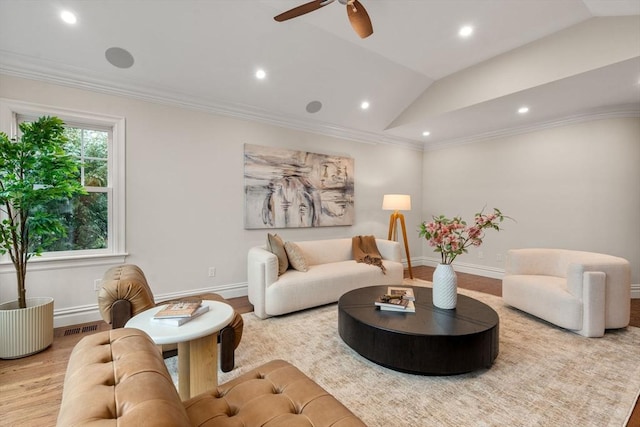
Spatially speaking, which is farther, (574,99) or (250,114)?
(250,114)

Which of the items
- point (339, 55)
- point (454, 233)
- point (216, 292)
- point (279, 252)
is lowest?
point (216, 292)

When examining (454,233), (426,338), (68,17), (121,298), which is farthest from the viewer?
(68,17)

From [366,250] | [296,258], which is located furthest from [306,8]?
[366,250]

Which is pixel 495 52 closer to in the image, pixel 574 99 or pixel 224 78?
pixel 574 99

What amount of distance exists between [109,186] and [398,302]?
333 cm

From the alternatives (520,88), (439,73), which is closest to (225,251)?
(439,73)

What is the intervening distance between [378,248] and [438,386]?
2676 millimetres

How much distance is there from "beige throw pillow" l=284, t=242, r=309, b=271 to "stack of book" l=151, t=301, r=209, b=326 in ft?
5.89

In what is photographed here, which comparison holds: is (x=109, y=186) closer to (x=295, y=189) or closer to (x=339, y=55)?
(x=295, y=189)

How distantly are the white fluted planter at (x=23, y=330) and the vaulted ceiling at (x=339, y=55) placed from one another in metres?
2.24

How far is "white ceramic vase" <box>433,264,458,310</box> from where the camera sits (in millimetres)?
2529

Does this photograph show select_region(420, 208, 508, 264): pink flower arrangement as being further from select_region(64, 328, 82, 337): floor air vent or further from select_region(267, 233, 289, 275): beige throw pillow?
select_region(64, 328, 82, 337): floor air vent

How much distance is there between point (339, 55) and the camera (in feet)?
12.1

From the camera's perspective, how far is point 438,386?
2029 millimetres
